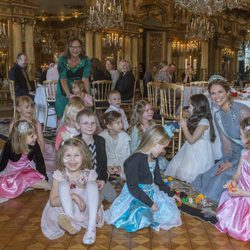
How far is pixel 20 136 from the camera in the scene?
3.43m

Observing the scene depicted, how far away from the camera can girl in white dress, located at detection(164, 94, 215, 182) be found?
12.5ft

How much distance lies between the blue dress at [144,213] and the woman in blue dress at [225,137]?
2.26 feet

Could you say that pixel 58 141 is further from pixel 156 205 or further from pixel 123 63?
pixel 123 63

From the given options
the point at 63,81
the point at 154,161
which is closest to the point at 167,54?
the point at 63,81

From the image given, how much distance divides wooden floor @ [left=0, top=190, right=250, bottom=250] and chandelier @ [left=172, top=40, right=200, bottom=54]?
1178cm

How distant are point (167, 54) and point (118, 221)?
11.6 metres

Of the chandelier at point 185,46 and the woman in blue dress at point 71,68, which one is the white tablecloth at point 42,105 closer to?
the woman in blue dress at point 71,68

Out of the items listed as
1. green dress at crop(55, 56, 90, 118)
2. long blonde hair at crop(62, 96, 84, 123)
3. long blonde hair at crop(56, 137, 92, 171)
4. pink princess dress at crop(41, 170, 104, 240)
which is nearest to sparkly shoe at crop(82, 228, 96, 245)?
pink princess dress at crop(41, 170, 104, 240)

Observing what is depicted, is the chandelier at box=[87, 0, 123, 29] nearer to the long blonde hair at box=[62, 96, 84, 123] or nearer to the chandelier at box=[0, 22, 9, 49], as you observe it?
the chandelier at box=[0, 22, 9, 49]

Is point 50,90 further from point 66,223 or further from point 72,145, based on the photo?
point 66,223

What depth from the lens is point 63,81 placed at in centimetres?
465

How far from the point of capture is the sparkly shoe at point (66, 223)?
2.48m

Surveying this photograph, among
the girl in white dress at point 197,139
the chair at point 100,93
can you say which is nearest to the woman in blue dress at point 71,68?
the girl in white dress at point 197,139

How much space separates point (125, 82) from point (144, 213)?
3.93 meters
